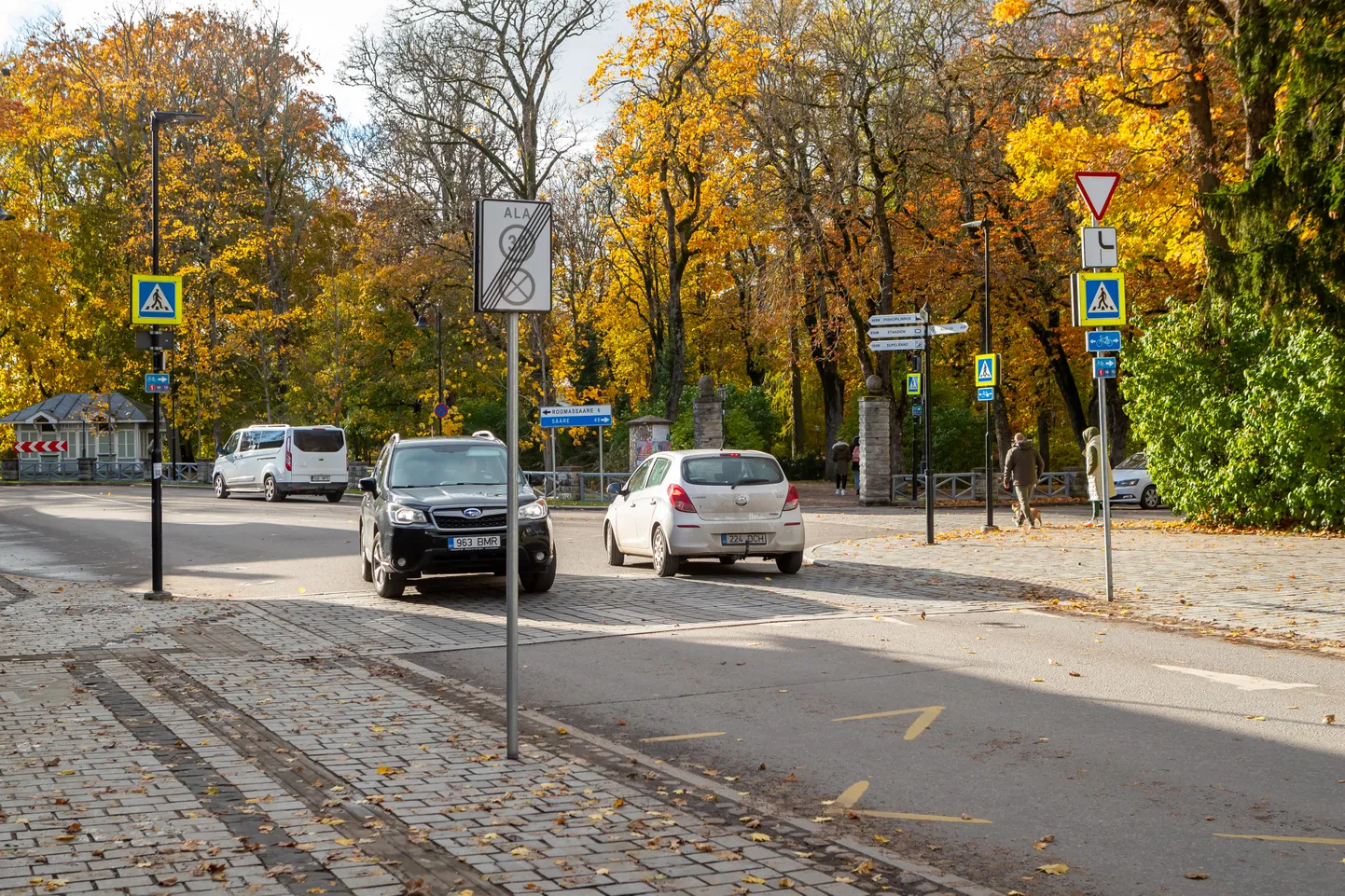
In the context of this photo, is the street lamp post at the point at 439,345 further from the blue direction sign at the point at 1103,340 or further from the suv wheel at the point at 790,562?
the blue direction sign at the point at 1103,340

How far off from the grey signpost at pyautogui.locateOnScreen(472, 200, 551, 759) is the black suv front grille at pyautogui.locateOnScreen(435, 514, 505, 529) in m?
7.67

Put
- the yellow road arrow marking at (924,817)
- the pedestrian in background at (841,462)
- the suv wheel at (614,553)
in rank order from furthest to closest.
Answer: the pedestrian in background at (841,462), the suv wheel at (614,553), the yellow road arrow marking at (924,817)

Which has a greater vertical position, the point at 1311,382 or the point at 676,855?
the point at 1311,382

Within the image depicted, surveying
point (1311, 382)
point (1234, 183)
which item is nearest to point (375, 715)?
point (1234, 183)

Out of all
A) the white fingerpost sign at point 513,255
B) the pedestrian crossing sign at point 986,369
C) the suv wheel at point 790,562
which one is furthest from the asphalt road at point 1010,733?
the pedestrian crossing sign at point 986,369

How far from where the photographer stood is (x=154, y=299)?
48.6 feet

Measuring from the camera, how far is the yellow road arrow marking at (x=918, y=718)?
7.75 metres

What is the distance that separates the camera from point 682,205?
40531 millimetres

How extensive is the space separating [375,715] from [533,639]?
11.6 feet

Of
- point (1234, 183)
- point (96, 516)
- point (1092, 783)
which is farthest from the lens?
point (96, 516)

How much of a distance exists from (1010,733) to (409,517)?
8513 mm

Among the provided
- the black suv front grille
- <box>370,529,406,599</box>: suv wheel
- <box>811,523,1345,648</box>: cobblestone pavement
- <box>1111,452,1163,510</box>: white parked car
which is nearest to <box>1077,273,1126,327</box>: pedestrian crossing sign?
<box>811,523,1345,648</box>: cobblestone pavement

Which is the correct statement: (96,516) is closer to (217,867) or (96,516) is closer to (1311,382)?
(1311,382)

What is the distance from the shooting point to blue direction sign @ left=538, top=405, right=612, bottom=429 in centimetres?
3681
